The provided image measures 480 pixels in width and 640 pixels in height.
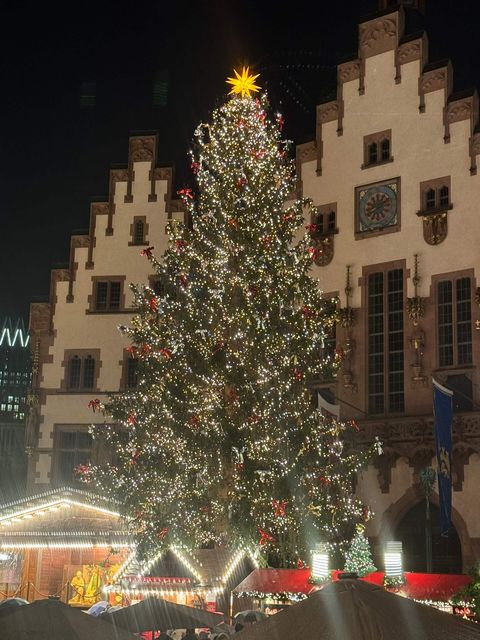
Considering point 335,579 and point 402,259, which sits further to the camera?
point 402,259

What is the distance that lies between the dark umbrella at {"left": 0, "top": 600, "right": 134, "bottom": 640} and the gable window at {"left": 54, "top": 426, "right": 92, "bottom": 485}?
27.1m

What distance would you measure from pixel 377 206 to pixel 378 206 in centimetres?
4

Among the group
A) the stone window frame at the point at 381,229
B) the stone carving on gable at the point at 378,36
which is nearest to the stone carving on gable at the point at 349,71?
the stone carving on gable at the point at 378,36

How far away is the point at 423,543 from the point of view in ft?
104

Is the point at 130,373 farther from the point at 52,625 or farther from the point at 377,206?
the point at 52,625

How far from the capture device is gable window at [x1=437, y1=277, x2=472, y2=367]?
103ft

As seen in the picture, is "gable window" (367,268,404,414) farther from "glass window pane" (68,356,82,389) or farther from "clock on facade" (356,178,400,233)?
"glass window pane" (68,356,82,389)

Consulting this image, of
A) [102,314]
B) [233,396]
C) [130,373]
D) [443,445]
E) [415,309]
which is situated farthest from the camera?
[102,314]

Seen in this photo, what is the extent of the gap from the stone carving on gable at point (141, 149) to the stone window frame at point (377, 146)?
9092mm

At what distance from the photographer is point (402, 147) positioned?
34500 mm

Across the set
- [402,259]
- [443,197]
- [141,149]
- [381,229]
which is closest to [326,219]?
[381,229]

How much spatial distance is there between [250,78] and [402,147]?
19.8ft

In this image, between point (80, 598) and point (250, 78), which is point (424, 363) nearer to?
point (250, 78)

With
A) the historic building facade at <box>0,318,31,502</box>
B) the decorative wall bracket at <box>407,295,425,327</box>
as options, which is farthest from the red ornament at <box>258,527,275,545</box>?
the historic building facade at <box>0,318,31,502</box>
